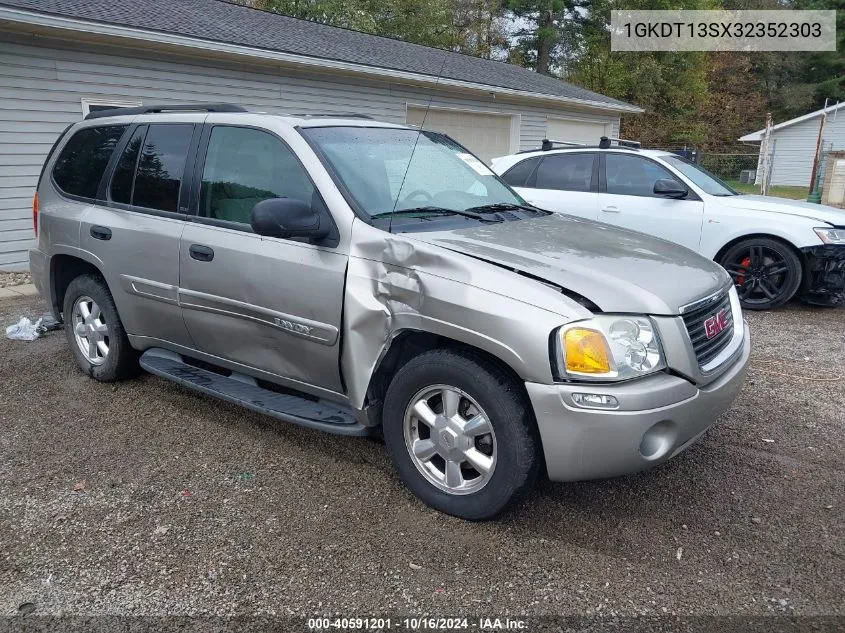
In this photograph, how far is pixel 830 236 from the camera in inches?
264

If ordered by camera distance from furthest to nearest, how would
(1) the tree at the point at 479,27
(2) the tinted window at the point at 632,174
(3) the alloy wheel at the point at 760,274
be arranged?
(1) the tree at the point at 479,27 < (2) the tinted window at the point at 632,174 < (3) the alloy wheel at the point at 760,274

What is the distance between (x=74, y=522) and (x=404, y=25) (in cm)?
2547

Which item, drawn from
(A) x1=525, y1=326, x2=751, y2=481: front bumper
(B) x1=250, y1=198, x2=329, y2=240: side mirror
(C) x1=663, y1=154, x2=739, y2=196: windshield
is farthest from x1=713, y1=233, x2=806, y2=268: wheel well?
(B) x1=250, y1=198, x2=329, y2=240: side mirror

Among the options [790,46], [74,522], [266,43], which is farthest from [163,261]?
[790,46]

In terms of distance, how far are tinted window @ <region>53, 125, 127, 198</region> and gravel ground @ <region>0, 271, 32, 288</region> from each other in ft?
13.8

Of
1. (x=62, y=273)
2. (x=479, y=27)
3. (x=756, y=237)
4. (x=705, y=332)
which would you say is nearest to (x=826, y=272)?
(x=756, y=237)

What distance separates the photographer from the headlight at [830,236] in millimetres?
6688

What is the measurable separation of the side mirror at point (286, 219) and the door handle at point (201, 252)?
0.66 metres

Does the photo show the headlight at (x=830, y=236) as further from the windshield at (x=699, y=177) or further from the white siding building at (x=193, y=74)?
the white siding building at (x=193, y=74)

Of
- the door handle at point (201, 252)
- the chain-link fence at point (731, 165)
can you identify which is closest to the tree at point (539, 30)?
the chain-link fence at point (731, 165)

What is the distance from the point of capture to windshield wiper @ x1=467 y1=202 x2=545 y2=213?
152 inches

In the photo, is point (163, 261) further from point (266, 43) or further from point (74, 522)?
point (266, 43)

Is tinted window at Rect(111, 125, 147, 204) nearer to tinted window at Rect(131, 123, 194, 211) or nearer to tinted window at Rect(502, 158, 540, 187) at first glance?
tinted window at Rect(131, 123, 194, 211)

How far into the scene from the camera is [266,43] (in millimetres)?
10797
